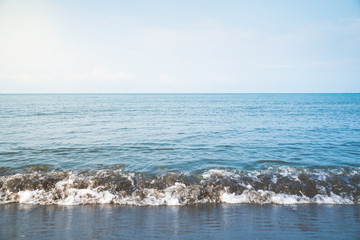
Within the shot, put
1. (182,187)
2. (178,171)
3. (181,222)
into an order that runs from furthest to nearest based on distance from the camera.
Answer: (178,171) < (182,187) < (181,222)

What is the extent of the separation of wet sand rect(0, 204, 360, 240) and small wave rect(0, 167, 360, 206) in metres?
0.44

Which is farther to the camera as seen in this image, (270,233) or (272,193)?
(272,193)

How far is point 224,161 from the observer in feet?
38.4

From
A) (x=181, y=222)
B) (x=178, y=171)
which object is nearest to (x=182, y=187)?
(x=178, y=171)

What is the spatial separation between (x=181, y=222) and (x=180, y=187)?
7.79ft

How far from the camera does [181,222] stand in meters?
6.17

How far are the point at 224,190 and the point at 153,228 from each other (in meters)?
3.64

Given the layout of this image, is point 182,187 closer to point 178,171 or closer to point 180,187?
point 180,187

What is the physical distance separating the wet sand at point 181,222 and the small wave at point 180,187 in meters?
0.44

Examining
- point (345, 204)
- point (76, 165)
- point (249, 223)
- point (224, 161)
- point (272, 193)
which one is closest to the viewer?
point (249, 223)

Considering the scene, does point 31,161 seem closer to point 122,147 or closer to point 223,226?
point 122,147

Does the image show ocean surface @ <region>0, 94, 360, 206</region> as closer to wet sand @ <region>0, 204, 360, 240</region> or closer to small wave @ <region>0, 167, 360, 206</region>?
small wave @ <region>0, 167, 360, 206</region>

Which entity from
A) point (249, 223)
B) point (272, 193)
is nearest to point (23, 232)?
point (249, 223)

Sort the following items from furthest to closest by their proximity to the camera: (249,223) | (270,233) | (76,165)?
(76,165) < (249,223) < (270,233)
